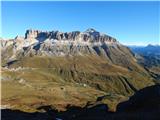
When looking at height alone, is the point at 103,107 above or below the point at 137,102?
below

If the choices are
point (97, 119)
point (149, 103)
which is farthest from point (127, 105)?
point (97, 119)

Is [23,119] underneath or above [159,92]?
underneath

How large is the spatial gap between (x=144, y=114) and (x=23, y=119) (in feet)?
215

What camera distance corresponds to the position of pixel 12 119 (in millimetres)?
127000

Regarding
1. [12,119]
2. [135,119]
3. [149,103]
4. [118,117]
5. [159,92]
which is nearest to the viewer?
[135,119]

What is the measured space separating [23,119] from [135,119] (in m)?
66.8

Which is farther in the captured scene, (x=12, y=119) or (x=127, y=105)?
(x=12, y=119)

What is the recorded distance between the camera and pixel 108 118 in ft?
287

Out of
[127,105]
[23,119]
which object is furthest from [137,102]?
[23,119]

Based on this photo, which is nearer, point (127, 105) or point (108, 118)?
point (108, 118)

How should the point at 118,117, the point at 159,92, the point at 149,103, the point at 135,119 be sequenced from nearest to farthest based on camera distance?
the point at 135,119
the point at 118,117
the point at 149,103
the point at 159,92

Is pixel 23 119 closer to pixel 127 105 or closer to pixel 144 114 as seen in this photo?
pixel 127 105

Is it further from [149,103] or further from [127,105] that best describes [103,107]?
[149,103]

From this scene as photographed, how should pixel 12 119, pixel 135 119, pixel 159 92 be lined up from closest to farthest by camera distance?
pixel 135 119 < pixel 159 92 < pixel 12 119
